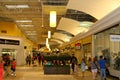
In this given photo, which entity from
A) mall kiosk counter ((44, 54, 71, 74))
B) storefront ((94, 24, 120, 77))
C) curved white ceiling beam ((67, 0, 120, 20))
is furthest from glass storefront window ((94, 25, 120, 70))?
mall kiosk counter ((44, 54, 71, 74))

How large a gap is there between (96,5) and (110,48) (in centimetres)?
349

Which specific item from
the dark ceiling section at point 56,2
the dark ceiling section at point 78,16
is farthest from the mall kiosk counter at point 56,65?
the dark ceiling section at point 78,16

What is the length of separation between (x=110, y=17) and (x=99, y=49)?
8.17 metres

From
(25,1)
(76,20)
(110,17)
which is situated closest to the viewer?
(110,17)

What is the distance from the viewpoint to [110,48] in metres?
22.6

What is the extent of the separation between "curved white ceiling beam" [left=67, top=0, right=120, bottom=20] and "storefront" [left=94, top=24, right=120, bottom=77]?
1.30 metres

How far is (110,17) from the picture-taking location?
1825 cm

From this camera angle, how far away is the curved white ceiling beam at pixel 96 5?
1935cm

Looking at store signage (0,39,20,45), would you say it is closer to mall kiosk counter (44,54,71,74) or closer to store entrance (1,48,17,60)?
store entrance (1,48,17,60)

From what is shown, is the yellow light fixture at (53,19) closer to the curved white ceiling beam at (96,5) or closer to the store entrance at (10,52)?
the curved white ceiling beam at (96,5)

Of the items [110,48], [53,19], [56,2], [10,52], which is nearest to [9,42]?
[10,52]

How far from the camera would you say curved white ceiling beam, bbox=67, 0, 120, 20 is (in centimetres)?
1935

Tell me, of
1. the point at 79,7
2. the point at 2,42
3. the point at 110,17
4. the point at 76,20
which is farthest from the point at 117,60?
the point at 2,42

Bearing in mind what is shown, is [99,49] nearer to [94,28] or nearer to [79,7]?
[94,28]
